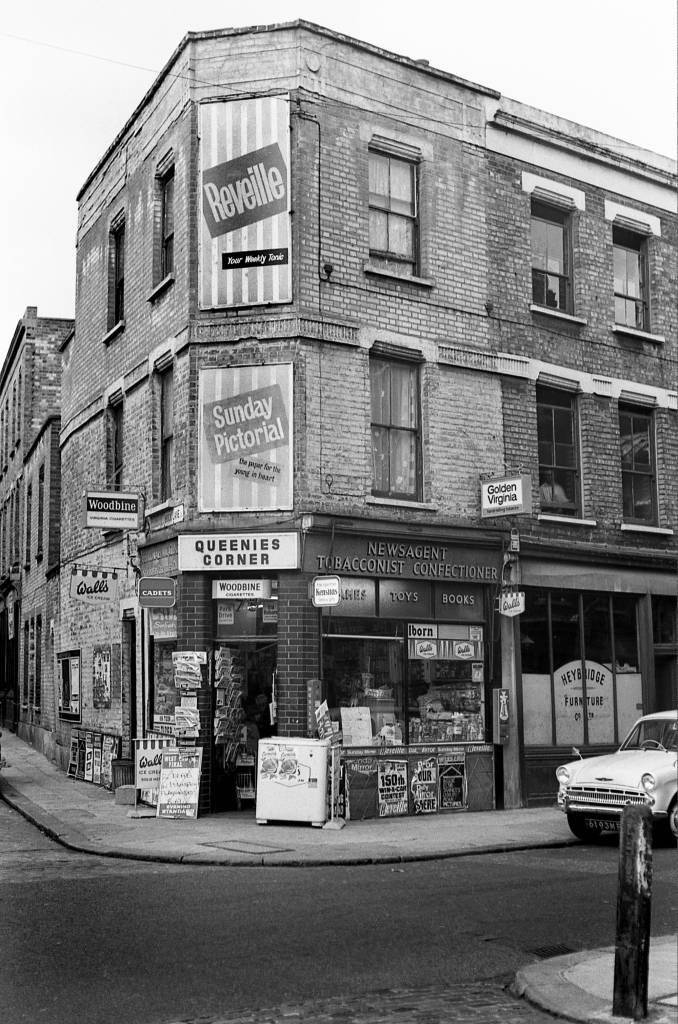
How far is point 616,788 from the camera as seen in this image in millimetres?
13180

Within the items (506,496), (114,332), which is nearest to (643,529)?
(506,496)

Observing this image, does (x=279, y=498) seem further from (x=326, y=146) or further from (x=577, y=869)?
(x=577, y=869)

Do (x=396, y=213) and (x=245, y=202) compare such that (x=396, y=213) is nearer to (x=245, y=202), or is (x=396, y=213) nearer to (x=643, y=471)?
(x=245, y=202)

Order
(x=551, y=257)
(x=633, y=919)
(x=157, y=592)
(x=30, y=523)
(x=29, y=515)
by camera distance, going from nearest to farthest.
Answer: (x=633, y=919) → (x=157, y=592) → (x=551, y=257) → (x=30, y=523) → (x=29, y=515)

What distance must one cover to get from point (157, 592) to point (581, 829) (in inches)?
251

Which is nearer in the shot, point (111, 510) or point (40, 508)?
point (111, 510)

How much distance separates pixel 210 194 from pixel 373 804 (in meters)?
8.99

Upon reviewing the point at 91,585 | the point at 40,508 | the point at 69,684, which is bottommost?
the point at 69,684

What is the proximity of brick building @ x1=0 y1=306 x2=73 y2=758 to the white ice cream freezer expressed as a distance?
35.2 ft

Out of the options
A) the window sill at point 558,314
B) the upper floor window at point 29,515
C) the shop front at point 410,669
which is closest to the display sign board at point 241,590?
the shop front at point 410,669

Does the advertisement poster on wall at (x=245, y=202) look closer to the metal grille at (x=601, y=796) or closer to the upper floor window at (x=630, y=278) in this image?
the upper floor window at (x=630, y=278)

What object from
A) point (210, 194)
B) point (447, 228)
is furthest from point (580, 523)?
point (210, 194)

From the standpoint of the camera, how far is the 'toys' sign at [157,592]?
15758mm

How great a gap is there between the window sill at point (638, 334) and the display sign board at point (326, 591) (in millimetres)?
7811
